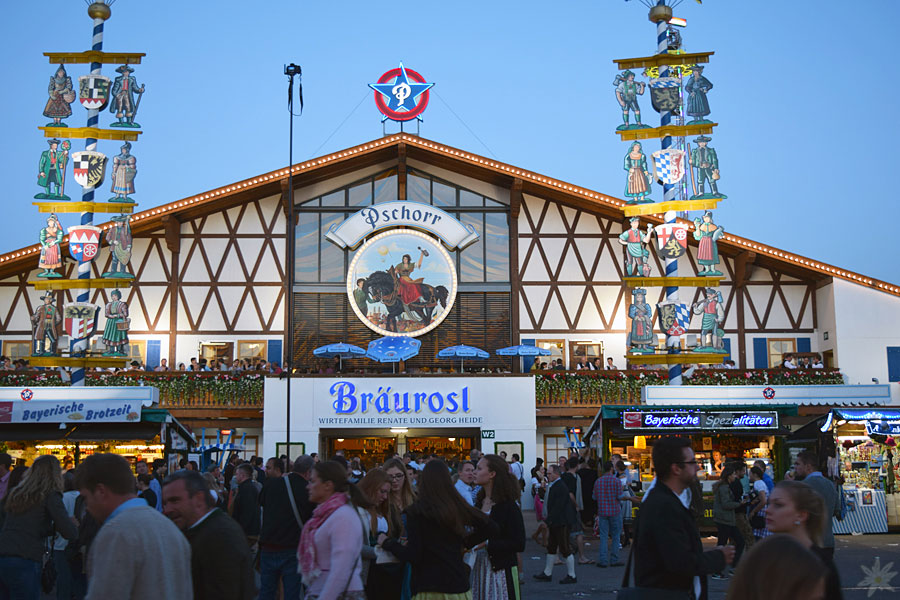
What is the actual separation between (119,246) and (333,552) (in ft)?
72.3

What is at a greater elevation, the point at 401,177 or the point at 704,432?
the point at 401,177

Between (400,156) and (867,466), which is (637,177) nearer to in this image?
(867,466)

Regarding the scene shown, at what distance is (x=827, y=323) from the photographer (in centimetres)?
3216

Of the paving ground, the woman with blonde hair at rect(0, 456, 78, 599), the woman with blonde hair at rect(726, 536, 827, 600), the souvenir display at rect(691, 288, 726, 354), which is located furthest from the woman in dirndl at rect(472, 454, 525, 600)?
the souvenir display at rect(691, 288, 726, 354)

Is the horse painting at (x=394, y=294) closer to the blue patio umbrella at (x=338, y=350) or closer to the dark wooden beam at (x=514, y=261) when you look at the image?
the dark wooden beam at (x=514, y=261)

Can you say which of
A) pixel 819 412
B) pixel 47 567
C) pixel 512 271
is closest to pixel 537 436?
pixel 512 271

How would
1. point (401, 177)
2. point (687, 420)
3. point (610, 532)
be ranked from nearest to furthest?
point (610, 532)
point (687, 420)
point (401, 177)

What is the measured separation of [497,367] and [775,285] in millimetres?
9926

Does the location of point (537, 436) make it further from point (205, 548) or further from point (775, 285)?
point (205, 548)

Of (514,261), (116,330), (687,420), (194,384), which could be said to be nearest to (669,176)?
(687,420)

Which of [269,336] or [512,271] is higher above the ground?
[512,271]

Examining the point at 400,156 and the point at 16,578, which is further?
the point at 400,156

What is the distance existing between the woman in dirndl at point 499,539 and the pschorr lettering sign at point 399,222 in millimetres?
24786

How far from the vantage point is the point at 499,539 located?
7.00m
